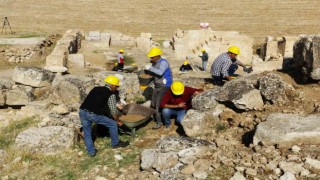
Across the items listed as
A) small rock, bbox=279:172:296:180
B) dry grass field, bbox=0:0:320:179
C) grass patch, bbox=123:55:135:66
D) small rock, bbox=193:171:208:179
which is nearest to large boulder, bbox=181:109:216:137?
small rock, bbox=193:171:208:179

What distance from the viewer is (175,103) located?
7.87 m

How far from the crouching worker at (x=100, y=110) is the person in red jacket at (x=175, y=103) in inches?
45.0

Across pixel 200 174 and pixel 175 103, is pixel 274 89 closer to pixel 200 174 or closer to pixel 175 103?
pixel 175 103

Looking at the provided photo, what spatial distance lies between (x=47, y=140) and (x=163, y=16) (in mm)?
26038

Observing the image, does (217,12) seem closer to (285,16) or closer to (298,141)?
(285,16)

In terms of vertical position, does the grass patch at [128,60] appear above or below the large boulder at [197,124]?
below

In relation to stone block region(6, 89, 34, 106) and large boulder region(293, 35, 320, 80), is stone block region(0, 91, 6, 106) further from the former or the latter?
large boulder region(293, 35, 320, 80)

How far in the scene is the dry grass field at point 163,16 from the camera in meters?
28.2

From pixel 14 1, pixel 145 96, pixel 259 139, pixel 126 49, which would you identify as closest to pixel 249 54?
pixel 126 49

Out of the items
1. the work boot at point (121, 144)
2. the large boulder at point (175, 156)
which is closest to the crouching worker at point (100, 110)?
the work boot at point (121, 144)

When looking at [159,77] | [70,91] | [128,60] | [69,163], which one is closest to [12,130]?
[70,91]

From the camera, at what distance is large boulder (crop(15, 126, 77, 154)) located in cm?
706

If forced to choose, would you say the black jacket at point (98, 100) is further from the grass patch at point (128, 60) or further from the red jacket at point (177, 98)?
the grass patch at point (128, 60)

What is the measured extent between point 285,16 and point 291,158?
90.9ft
